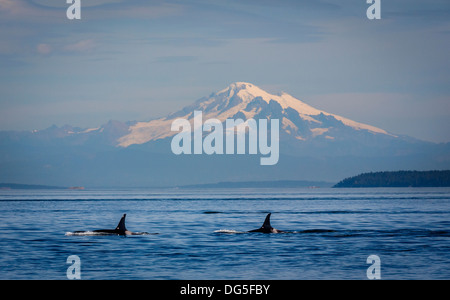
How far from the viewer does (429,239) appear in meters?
57.7

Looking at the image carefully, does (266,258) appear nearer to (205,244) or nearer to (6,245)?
(205,244)

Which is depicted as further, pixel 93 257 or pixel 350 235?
pixel 350 235

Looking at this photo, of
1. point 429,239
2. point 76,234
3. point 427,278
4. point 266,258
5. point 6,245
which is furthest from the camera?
point 76,234

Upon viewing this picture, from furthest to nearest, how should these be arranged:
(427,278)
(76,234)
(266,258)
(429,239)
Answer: (76,234), (429,239), (266,258), (427,278)

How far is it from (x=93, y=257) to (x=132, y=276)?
9.03m
